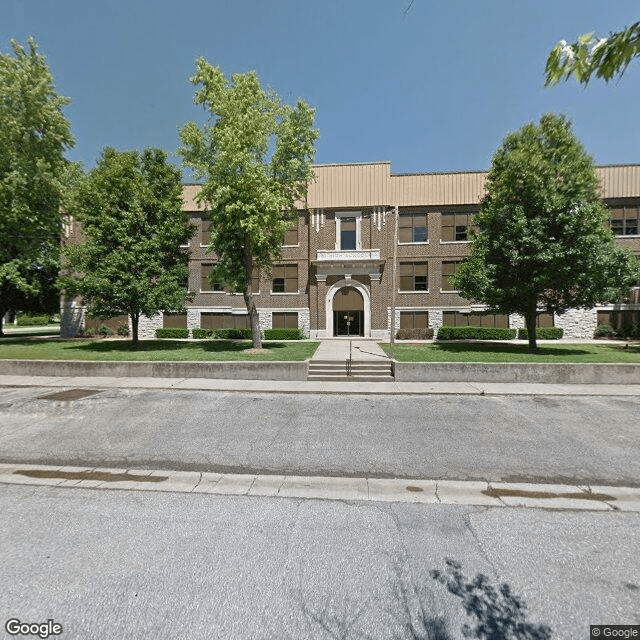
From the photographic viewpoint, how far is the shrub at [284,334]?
995 inches

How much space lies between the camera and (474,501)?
14.2 ft

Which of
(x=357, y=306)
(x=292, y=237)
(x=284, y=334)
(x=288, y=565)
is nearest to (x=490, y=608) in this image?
(x=288, y=565)

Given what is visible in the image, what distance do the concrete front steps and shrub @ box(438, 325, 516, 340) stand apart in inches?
508

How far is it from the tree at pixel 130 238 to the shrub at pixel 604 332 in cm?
3018

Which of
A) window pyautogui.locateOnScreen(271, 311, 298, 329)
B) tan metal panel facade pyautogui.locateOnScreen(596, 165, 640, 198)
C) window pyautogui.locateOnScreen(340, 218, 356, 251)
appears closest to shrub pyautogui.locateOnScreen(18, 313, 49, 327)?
window pyautogui.locateOnScreen(271, 311, 298, 329)

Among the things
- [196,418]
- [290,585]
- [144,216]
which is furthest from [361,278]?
[290,585]

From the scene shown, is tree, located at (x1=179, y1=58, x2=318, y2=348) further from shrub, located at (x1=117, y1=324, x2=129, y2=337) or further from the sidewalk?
shrub, located at (x1=117, y1=324, x2=129, y2=337)

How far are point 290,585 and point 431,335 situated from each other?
2397cm

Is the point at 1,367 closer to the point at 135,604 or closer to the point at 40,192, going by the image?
the point at 40,192

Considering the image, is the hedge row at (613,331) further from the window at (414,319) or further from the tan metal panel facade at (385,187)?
the window at (414,319)

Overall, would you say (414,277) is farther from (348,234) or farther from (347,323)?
(347,323)

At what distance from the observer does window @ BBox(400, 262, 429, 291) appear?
26047mm

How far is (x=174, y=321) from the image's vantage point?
27844 millimetres

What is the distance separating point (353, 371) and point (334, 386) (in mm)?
1874
